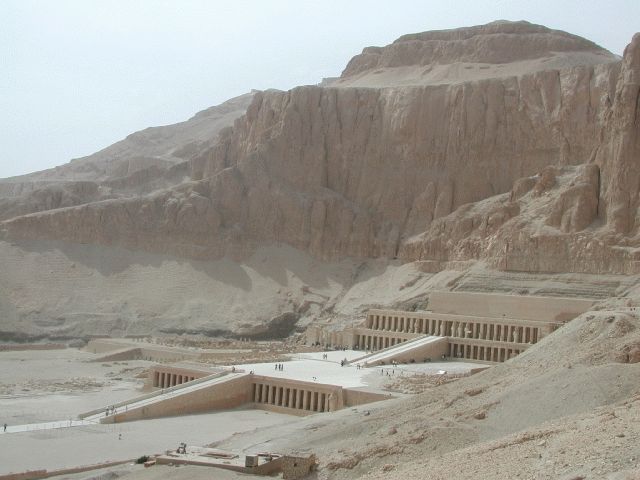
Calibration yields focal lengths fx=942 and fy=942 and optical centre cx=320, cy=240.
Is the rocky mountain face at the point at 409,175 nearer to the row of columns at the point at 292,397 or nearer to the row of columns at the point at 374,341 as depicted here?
the row of columns at the point at 374,341

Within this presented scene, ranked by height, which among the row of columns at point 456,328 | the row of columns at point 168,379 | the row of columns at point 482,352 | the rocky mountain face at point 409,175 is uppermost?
the rocky mountain face at point 409,175

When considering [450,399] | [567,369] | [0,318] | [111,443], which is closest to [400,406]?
[450,399]

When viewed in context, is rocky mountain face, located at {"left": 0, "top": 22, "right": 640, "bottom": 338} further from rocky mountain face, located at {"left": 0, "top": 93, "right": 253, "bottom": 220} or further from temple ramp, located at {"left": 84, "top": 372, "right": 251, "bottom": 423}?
temple ramp, located at {"left": 84, "top": 372, "right": 251, "bottom": 423}

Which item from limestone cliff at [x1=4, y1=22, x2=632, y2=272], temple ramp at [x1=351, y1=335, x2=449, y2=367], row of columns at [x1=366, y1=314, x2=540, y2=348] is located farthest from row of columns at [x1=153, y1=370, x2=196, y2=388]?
limestone cliff at [x1=4, y1=22, x2=632, y2=272]

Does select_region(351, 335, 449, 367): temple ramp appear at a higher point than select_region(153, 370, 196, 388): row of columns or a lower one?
higher

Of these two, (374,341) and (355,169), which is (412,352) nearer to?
(374,341)

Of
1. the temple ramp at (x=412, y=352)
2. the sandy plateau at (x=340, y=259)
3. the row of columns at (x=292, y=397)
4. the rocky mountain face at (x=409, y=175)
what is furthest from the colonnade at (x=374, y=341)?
the row of columns at (x=292, y=397)

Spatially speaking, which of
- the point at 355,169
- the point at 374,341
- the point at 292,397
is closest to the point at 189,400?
the point at 292,397
